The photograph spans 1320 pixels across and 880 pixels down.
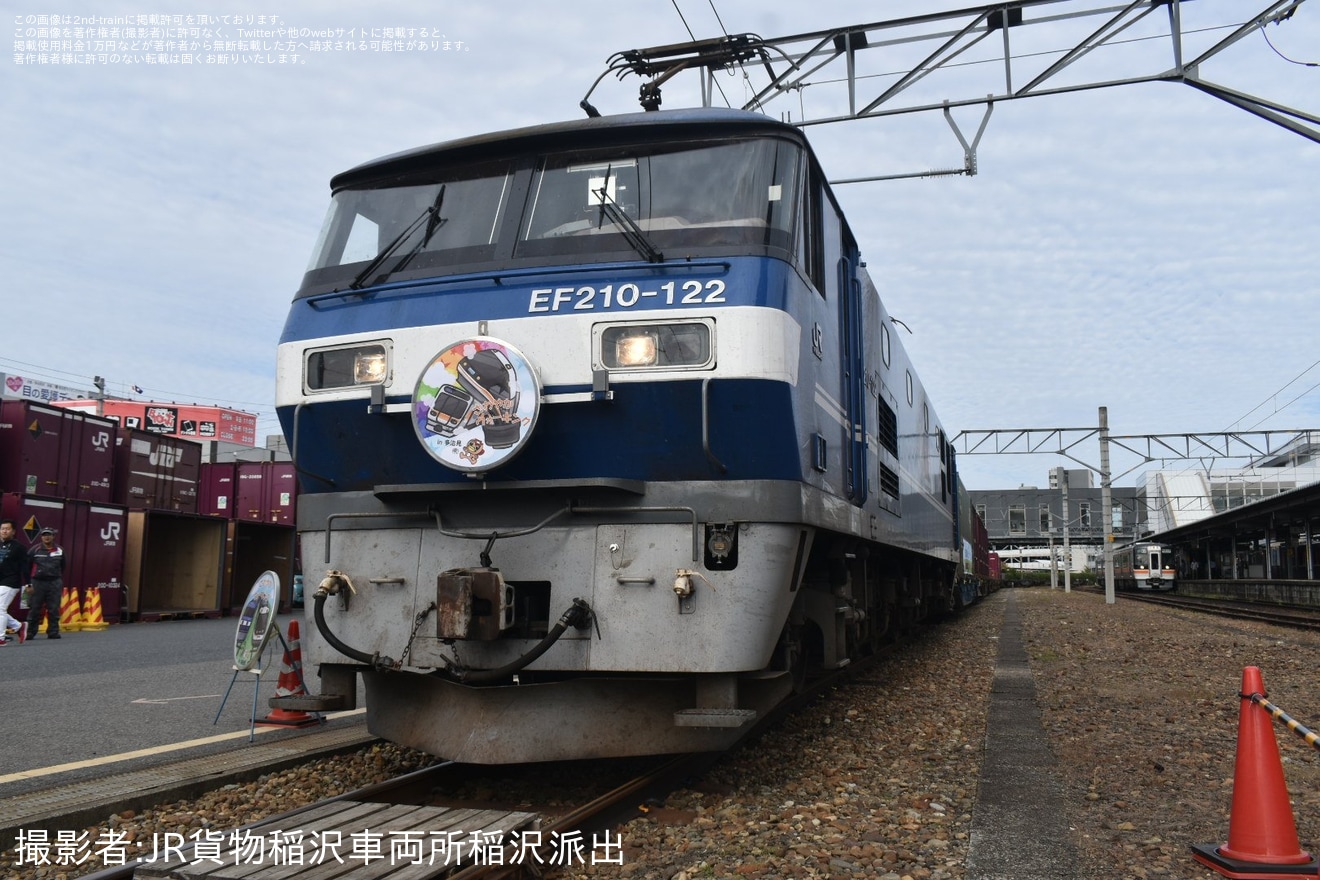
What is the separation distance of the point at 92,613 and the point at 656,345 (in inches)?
582

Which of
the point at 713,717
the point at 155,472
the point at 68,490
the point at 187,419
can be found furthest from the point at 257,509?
the point at 187,419

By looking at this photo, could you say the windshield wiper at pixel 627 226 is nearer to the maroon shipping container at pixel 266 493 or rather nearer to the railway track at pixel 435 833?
the railway track at pixel 435 833

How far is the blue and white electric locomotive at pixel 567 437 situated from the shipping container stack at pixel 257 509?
17441 millimetres

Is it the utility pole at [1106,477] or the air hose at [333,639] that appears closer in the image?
the air hose at [333,639]

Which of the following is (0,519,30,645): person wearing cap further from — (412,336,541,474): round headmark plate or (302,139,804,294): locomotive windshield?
(412,336,541,474): round headmark plate

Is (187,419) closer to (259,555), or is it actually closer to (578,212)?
(259,555)

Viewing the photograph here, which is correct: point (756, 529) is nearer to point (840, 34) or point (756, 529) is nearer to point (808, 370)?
point (808, 370)

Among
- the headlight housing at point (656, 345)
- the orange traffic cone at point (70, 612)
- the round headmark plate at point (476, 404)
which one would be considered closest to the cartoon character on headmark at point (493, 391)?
the round headmark plate at point (476, 404)

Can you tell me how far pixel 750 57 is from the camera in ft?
36.8

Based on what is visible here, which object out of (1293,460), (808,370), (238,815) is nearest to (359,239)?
(808,370)

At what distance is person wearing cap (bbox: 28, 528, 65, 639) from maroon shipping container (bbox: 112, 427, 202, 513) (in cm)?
535

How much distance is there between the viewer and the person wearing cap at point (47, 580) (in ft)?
43.0

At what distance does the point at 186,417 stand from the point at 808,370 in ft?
223

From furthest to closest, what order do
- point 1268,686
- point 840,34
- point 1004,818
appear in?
point 840,34, point 1268,686, point 1004,818
